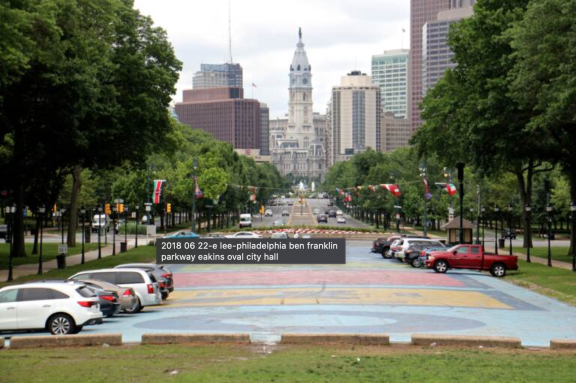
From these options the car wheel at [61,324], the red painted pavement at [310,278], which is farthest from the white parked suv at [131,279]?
the red painted pavement at [310,278]

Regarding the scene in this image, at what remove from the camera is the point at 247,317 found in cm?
2828

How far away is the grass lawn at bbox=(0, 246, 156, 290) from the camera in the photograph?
43656 mm

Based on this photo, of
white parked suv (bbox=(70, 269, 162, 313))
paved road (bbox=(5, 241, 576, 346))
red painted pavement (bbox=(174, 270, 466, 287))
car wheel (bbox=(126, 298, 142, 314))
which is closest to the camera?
paved road (bbox=(5, 241, 576, 346))

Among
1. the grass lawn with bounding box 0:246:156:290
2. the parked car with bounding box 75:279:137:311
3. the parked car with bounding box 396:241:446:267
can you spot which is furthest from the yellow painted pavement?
the parked car with bounding box 396:241:446:267

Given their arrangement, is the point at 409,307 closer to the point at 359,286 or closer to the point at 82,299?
the point at 359,286

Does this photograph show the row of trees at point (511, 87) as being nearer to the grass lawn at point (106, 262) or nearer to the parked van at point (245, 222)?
the grass lawn at point (106, 262)

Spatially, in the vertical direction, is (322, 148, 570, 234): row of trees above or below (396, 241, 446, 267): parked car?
above

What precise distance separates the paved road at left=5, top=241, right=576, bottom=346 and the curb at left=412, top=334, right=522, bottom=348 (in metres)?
1.43

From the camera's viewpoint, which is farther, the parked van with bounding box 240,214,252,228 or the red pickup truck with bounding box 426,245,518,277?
the parked van with bounding box 240,214,252,228

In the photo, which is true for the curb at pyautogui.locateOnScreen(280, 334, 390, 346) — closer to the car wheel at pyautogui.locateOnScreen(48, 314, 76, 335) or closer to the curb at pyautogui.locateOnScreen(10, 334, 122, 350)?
the curb at pyautogui.locateOnScreen(10, 334, 122, 350)

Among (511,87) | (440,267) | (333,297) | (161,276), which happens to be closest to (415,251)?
(440,267)

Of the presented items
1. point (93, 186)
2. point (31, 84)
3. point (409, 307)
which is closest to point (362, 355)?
point (409, 307)

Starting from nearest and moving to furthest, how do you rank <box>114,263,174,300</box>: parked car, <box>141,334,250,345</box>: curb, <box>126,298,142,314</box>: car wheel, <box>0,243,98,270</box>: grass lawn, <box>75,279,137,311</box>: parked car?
<box>141,334,250,345</box>: curb < <box>75,279,137,311</box>: parked car < <box>126,298,142,314</box>: car wheel < <box>114,263,174,300</box>: parked car < <box>0,243,98,270</box>: grass lawn

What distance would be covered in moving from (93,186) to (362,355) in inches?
4102
